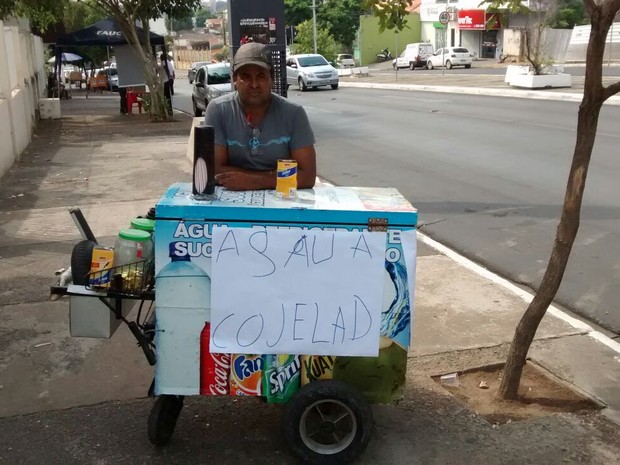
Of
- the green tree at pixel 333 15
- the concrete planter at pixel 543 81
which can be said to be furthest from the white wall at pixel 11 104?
the green tree at pixel 333 15

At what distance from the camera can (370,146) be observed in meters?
14.2

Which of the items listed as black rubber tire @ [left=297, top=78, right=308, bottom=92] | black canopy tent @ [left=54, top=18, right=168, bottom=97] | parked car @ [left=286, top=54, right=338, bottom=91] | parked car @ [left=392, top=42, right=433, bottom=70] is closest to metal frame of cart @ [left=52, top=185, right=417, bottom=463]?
black canopy tent @ [left=54, top=18, right=168, bottom=97]

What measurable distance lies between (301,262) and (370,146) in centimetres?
1128

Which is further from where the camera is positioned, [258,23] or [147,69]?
[147,69]

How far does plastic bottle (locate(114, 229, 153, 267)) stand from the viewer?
10.7ft

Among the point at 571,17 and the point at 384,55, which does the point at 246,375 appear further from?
the point at 384,55

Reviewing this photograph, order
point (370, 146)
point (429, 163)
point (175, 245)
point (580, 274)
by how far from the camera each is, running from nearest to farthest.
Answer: point (175, 245), point (580, 274), point (429, 163), point (370, 146)

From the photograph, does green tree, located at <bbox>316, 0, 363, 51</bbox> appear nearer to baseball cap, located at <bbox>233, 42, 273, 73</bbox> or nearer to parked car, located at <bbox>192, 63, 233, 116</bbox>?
parked car, located at <bbox>192, 63, 233, 116</bbox>

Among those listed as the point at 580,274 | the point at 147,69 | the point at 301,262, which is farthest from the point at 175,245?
the point at 147,69

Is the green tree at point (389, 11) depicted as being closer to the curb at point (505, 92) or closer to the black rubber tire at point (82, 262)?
the black rubber tire at point (82, 262)

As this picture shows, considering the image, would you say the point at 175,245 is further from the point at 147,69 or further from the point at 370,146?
the point at 147,69

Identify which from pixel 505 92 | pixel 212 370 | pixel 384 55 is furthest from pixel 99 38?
pixel 384 55

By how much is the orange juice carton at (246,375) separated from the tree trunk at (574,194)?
1498 millimetres

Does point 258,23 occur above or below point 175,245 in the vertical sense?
above
